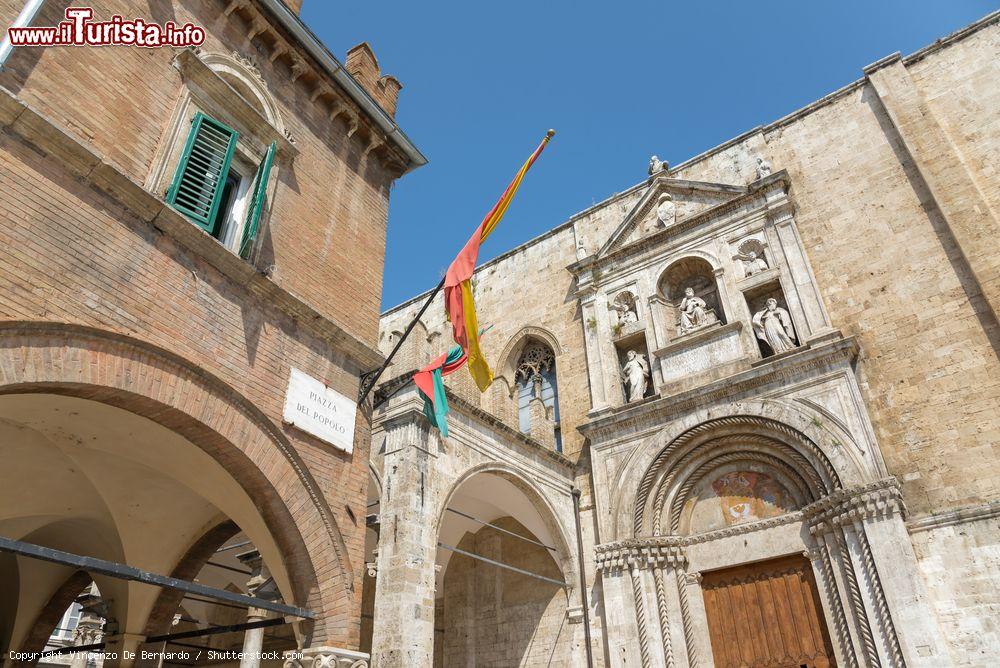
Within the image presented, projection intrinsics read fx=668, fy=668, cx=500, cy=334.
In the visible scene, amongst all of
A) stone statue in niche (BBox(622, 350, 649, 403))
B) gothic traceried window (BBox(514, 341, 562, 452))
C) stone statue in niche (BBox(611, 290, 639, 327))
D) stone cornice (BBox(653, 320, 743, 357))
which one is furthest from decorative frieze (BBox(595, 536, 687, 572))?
stone statue in niche (BBox(611, 290, 639, 327))

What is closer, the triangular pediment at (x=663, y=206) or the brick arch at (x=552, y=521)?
the brick arch at (x=552, y=521)

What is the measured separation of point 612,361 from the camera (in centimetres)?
1408

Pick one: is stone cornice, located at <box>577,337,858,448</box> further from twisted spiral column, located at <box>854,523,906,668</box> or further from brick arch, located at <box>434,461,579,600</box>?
twisted spiral column, located at <box>854,523,906,668</box>

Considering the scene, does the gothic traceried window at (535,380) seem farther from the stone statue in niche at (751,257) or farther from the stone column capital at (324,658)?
the stone column capital at (324,658)

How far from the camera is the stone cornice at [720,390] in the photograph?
11203mm

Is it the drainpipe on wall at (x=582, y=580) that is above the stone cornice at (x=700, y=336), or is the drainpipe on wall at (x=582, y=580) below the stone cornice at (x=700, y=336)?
below

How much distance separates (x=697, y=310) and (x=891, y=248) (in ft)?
11.6

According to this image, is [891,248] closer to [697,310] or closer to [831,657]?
[697,310]

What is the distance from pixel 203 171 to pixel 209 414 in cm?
252

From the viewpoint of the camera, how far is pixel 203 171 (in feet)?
22.0

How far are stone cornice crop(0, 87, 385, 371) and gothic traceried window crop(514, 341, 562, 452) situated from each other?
26.6ft

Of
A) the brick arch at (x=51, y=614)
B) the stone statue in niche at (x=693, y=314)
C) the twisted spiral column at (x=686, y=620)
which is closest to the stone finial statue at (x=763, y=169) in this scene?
the stone statue in niche at (x=693, y=314)

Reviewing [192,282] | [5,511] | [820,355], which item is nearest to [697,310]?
[820,355]

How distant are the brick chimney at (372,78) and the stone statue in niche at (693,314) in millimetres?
7145
